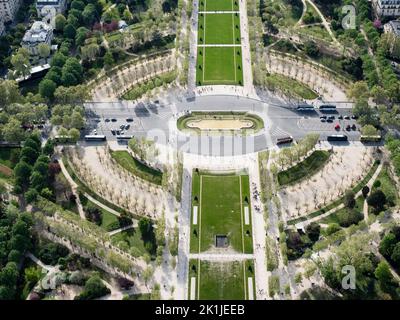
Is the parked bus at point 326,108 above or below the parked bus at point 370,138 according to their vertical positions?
above

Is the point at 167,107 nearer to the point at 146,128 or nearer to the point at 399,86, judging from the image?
the point at 146,128

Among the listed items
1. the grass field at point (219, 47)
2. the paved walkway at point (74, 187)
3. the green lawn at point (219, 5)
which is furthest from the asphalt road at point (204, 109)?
the green lawn at point (219, 5)

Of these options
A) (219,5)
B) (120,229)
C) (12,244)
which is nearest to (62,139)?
(120,229)

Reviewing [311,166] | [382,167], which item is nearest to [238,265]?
[311,166]

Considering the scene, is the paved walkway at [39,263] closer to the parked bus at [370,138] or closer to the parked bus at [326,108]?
the parked bus at [370,138]

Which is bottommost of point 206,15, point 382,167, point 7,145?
point 382,167

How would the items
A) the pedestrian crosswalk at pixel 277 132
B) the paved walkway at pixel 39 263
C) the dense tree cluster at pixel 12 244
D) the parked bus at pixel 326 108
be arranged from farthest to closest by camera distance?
the parked bus at pixel 326 108 → the pedestrian crosswalk at pixel 277 132 → the paved walkway at pixel 39 263 → the dense tree cluster at pixel 12 244

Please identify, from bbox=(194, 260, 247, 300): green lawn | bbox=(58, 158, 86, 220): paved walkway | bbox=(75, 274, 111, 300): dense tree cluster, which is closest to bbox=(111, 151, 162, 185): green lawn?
bbox=(58, 158, 86, 220): paved walkway
